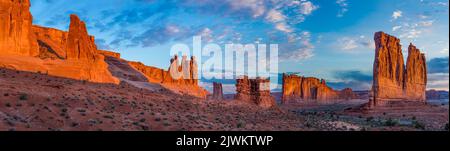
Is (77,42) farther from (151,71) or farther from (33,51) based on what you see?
(151,71)

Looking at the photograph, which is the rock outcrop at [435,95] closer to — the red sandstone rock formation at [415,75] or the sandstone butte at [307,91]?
the sandstone butte at [307,91]

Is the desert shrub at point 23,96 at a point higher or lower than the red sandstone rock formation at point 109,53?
lower

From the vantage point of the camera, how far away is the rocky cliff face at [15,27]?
118ft

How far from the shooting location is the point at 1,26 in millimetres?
36250

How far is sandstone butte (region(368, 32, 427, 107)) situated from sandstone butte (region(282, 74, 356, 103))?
4249 cm

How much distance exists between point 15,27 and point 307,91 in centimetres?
10085

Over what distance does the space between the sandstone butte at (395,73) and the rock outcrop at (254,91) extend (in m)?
23.5

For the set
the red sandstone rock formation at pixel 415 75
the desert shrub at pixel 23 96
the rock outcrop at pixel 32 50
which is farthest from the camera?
the red sandstone rock formation at pixel 415 75

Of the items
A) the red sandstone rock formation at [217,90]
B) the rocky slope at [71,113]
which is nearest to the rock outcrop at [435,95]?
the red sandstone rock formation at [217,90]

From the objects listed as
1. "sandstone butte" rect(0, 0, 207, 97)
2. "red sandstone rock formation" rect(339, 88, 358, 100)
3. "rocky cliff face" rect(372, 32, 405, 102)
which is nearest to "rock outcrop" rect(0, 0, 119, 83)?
"sandstone butte" rect(0, 0, 207, 97)

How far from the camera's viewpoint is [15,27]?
124 feet

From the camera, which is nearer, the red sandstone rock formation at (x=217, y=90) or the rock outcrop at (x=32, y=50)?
the rock outcrop at (x=32, y=50)

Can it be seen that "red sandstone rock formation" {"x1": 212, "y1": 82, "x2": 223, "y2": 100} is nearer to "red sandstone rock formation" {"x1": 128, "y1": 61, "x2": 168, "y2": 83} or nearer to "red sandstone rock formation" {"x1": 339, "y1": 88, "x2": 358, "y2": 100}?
"red sandstone rock formation" {"x1": 128, "y1": 61, "x2": 168, "y2": 83}
